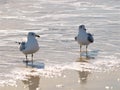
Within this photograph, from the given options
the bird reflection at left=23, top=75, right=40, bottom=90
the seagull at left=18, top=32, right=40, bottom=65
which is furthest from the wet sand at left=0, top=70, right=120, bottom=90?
the seagull at left=18, top=32, right=40, bottom=65

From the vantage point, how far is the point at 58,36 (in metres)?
16.5

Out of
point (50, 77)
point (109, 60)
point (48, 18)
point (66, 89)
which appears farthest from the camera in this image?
point (48, 18)

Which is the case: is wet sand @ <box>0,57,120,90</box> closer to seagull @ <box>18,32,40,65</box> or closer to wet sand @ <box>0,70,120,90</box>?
wet sand @ <box>0,70,120,90</box>

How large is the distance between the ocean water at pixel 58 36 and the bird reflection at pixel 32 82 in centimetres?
10

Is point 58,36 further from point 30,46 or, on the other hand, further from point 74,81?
point 74,81

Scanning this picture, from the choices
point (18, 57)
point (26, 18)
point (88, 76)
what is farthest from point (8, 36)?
point (88, 76)

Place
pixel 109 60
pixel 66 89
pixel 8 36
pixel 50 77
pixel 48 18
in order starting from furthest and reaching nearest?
pixel 48 18, pixel 8 36, pixel 109 60, pixel 50 77, pixel 66 89

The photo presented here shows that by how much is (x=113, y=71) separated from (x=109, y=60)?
1157 mm

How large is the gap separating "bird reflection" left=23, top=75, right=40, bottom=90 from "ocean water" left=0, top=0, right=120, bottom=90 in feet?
0.32

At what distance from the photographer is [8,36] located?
1641 centimetres

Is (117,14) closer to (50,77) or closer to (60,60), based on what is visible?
(60,60)

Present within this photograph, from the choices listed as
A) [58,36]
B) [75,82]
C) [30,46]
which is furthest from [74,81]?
[58,36]

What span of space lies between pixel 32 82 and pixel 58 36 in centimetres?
550

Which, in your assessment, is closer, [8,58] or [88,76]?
[88,76]
